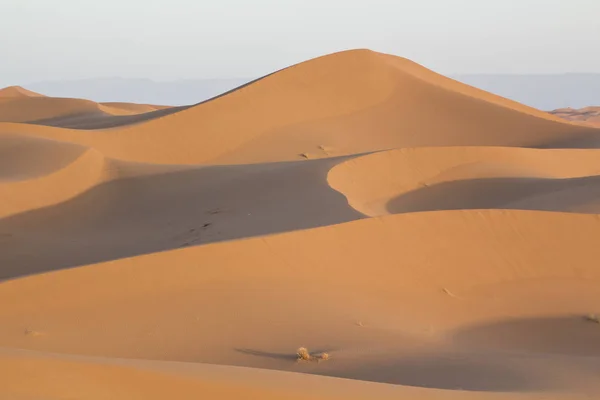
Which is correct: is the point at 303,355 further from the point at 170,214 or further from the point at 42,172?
the point at 42,172

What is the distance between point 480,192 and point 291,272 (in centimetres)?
679

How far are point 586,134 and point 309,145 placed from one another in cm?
853

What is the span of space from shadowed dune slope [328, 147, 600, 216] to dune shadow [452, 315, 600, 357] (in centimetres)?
401

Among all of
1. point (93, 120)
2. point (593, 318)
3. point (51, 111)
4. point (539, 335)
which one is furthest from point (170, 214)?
point (51, 111)

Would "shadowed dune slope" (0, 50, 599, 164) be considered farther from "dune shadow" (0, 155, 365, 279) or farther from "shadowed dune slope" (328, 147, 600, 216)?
"shadowed dune slope" (328, 147, 600, 216)

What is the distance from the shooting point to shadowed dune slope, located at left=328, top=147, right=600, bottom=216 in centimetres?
1152

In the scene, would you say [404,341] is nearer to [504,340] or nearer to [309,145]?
[504,340]

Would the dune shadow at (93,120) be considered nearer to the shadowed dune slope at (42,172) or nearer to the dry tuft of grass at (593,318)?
the shadowed dune slope at (42,172)

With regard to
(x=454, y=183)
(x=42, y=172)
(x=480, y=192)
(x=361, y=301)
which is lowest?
(x=361, y=301)

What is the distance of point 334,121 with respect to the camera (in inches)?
742

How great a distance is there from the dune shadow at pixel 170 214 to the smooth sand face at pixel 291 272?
4cm

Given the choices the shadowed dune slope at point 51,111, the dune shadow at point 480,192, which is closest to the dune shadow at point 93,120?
the shadowed dune slope at point 51,111

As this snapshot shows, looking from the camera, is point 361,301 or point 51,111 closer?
point 361,301

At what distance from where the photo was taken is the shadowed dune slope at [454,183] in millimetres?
11523
